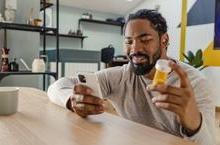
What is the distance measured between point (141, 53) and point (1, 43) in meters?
2.36

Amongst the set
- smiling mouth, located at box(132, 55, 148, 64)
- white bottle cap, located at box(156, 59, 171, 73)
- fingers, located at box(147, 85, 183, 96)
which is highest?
smiling mouth, located at box(132, 55, 148, 64)

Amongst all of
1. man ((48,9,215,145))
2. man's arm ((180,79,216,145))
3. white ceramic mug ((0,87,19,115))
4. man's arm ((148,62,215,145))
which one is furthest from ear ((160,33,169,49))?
white ceramic mug ((0,87,19,115))

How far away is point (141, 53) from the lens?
3.59 feet

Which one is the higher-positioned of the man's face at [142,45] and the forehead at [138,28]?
the forehead at [138,28]

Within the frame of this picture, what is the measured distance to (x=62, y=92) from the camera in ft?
3.44

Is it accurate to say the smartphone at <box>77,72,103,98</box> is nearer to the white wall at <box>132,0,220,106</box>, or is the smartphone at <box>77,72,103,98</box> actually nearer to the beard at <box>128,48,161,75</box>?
the beard at <box>128,48,161,75</box>

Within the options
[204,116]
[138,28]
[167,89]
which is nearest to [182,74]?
[167,89]

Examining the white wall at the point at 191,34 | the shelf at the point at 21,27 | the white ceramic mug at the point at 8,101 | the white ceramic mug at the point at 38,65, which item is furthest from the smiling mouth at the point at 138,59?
the white wall at the point at 191,34

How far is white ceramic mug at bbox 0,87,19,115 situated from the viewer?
2.84ft

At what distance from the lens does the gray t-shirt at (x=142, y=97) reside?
88 cm

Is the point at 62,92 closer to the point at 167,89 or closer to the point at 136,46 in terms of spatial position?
the point at 136,46

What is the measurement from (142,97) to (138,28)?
A: 0.94ft

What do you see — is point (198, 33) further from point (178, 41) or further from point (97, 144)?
point (97, 144)

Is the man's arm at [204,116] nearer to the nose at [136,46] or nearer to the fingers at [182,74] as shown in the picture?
the fingers at [182,74]
